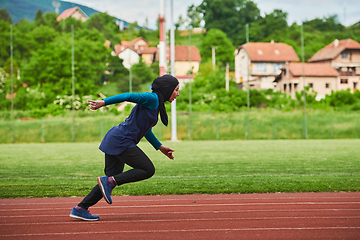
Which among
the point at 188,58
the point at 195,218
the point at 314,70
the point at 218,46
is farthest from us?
the point at 218,46

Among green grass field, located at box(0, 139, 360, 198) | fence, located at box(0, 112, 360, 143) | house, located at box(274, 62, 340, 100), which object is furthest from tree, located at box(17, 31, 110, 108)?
green grass field, located at box(0, 139, 360, 198)

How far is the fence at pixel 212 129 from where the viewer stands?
1237 inches

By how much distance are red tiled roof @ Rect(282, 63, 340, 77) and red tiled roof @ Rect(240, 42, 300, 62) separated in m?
0.96

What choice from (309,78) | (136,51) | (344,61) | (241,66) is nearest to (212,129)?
(241,66)

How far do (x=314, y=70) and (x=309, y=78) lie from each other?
1178 millimetres

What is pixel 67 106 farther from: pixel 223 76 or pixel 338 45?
pixel 338 45

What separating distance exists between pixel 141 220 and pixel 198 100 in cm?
3685

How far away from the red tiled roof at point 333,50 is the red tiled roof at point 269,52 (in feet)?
7.50

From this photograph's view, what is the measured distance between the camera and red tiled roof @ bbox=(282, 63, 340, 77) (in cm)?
3641

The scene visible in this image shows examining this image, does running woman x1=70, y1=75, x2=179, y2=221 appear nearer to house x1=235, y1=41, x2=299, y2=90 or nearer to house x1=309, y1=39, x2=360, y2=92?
house x1=235, y1=41, x2=299, y2=90

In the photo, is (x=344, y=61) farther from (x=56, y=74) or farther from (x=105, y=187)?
(x=105, y=187)

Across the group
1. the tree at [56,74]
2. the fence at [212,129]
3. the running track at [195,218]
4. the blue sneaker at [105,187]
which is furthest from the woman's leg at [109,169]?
the tree at [56,74]

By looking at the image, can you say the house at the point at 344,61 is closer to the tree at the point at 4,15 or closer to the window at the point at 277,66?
the window at the point at 277,66

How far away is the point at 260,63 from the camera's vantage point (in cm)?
3841
